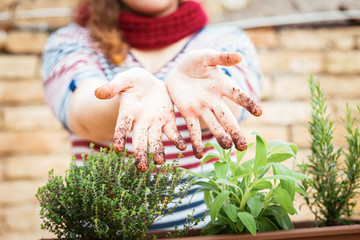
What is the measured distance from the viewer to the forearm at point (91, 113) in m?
0.69

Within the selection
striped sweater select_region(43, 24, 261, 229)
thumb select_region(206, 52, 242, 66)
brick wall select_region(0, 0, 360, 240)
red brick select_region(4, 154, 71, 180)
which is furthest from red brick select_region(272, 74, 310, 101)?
thumb select_region(206, 52, 242, 66)

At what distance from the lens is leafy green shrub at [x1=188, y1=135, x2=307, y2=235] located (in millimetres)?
510

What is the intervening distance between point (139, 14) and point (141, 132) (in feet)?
2.64

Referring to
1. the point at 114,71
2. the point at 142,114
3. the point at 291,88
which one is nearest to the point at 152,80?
the point at 142,114

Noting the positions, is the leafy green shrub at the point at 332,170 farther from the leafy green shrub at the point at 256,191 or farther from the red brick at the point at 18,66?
the red brick at the point at 18,66

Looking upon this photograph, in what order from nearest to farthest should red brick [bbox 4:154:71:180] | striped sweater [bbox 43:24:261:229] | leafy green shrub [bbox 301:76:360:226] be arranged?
leafy green shrub [bbox 301:76:360:226], striped sweater [bbox 43:24:261:229], red brick [bbox 4:154:71:180]

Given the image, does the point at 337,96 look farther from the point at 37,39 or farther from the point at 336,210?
the point at 37,39

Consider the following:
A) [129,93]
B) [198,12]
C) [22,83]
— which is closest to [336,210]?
[129,93]

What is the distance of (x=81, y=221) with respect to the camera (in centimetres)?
52

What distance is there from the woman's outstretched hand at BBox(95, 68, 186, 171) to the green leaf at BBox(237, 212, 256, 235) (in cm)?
13

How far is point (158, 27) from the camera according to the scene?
1.14 m

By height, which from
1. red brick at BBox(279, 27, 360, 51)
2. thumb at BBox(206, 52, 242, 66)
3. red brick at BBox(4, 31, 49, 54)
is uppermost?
red brick at BBox(4, 31, 49, 54)

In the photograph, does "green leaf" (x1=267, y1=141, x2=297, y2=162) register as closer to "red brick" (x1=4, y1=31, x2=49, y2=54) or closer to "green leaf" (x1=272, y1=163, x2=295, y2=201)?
"green leaf" (x1=272, y1=163, x2=295, y2=201)

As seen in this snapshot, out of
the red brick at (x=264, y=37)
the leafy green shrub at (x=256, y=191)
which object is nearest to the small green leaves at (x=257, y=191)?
the leafy green shrub at (x=256, y=191)
